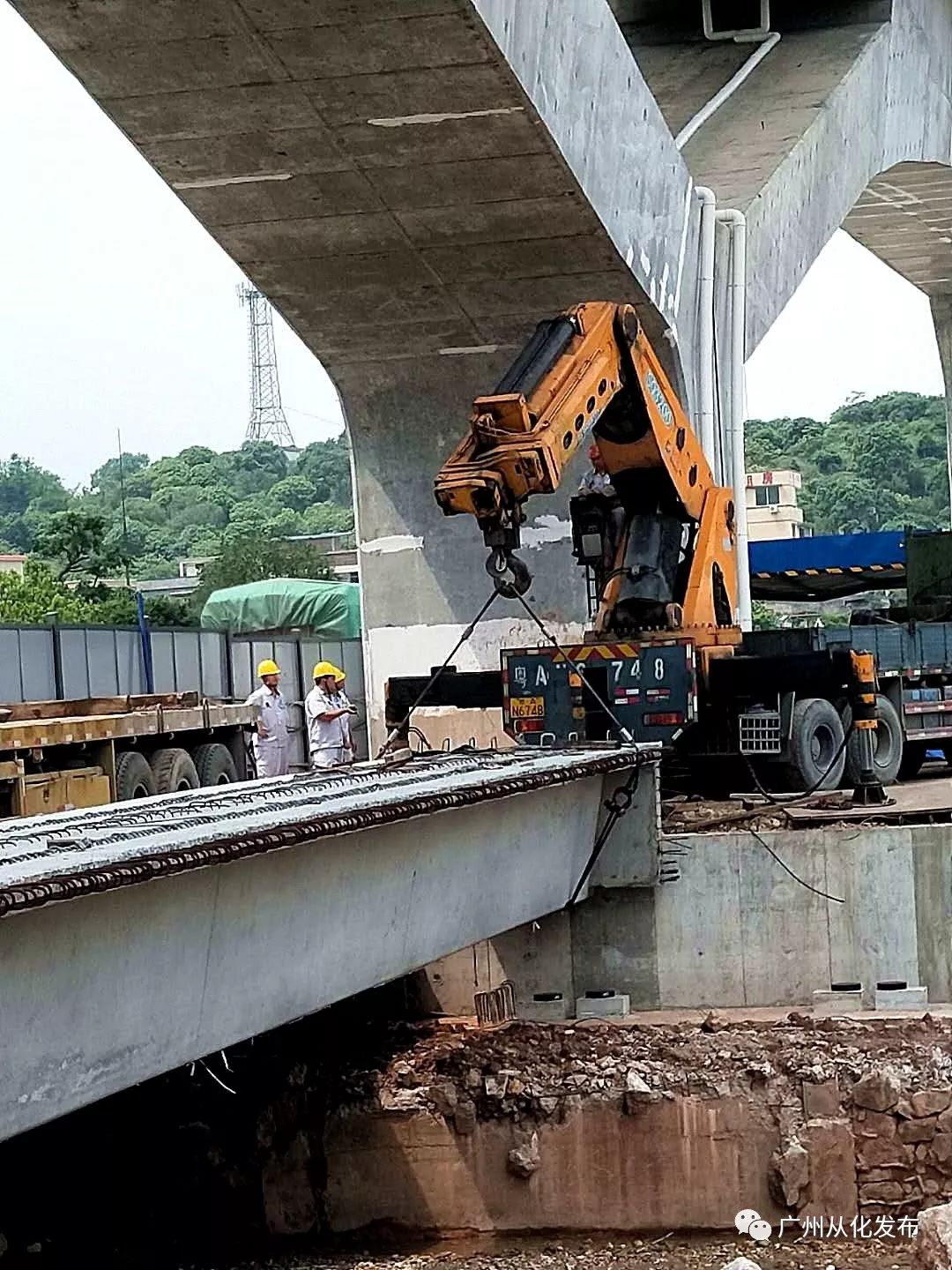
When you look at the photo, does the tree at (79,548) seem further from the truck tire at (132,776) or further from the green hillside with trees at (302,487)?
the truck tire at (132,776)

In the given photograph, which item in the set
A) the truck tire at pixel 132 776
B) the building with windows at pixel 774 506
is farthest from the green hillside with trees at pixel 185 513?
the truck tire at pixel 132 776

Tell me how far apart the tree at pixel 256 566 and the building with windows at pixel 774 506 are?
24894 mm

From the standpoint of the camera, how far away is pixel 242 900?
9625 mm

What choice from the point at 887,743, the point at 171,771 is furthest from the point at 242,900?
the point at 887,743

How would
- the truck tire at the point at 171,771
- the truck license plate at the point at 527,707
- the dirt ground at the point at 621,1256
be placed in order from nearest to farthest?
the dirt ground at the point at 621,1256, the truck license plate at the point at 527,707, the truck tire at the point at 171,771

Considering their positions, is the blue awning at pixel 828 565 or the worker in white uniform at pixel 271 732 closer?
the worker in white uniform at pixel 271 732

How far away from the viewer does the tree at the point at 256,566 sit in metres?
73.0

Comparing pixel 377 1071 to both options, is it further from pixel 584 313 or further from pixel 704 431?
pixel 704 431

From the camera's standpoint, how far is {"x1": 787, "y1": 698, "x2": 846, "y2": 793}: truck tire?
17.0 meters

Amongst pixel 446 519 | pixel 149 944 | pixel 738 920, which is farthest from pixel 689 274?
pixel 149 944

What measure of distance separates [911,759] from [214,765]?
7.13 metres

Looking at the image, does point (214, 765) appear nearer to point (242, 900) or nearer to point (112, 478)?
point (242, 900)

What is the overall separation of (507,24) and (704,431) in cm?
659

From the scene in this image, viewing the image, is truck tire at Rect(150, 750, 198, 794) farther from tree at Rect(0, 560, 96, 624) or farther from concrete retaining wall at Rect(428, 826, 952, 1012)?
tree at Rect(0, 560, 96, 624)
